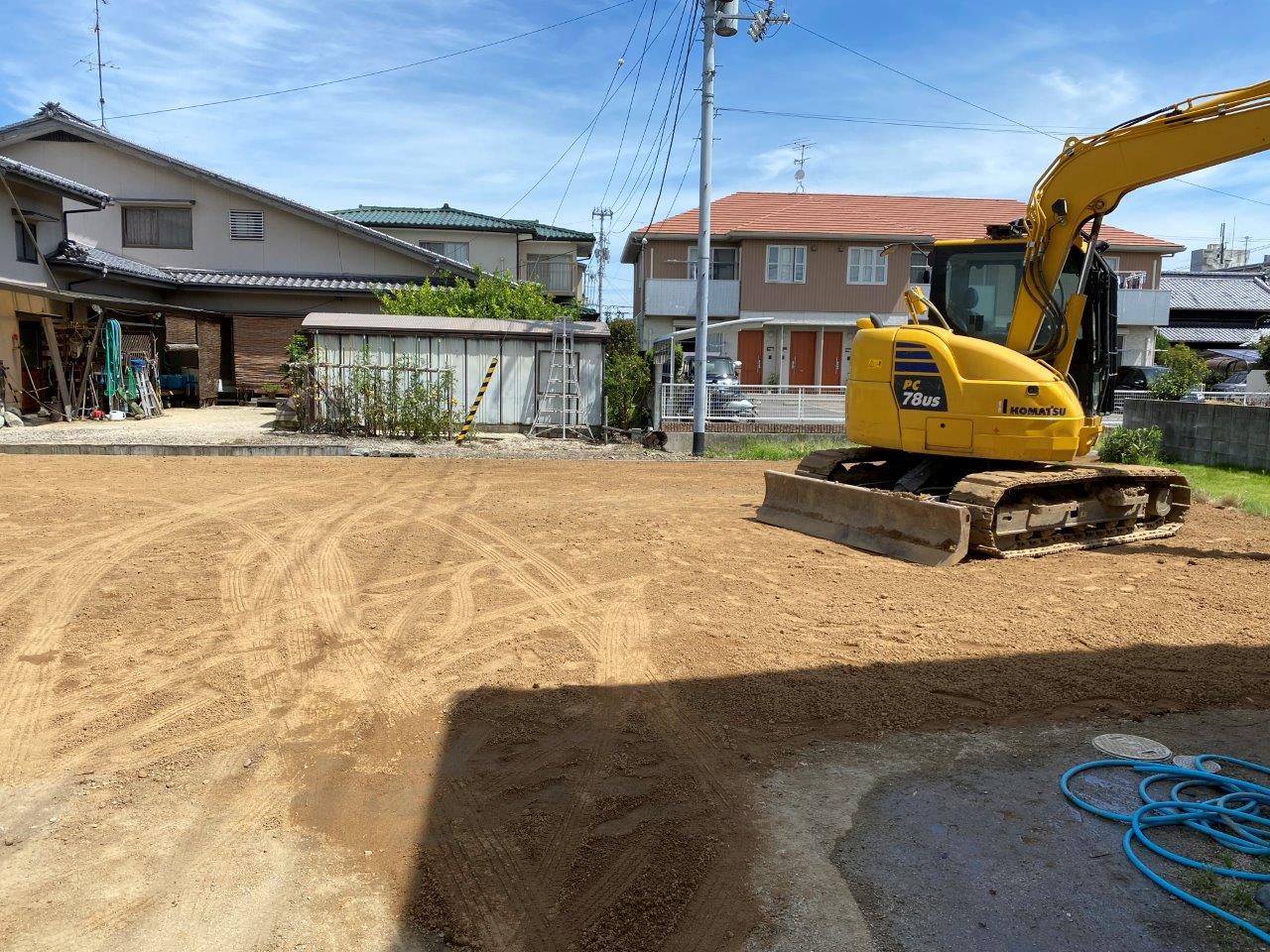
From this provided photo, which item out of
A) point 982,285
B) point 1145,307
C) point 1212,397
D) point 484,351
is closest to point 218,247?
point 484,351

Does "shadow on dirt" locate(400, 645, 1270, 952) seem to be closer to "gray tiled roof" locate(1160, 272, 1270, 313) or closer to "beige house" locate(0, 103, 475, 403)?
"beige house" locate(0, 103, 475, 403)

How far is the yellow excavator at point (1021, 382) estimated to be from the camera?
7.91 m

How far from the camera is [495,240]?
100 ft

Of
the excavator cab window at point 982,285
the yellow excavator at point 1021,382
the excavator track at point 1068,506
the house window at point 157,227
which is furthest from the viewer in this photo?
the house window at point 157,227

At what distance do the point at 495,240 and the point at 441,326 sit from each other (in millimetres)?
12281

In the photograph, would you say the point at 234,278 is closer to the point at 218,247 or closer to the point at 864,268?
the point at 218,247

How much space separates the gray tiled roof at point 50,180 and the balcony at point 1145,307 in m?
31.1

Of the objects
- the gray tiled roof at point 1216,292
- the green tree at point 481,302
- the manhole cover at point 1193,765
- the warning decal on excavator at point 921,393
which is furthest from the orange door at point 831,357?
the manhole cover at point 1193,765

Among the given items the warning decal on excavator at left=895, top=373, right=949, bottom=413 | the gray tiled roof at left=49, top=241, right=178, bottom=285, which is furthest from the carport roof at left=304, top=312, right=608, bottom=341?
the warning decal on excavator at left=895, top=373, right=949, bottom=413

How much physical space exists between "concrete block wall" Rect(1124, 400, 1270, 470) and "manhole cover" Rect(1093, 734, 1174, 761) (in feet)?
41.5

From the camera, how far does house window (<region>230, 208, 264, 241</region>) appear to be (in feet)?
87.5

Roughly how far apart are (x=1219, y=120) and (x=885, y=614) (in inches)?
196

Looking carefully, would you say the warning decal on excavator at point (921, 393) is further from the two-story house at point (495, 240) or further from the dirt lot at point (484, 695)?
the two-story house at point (495, 240)

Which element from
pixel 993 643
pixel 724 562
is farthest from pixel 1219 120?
pixel 724 562
